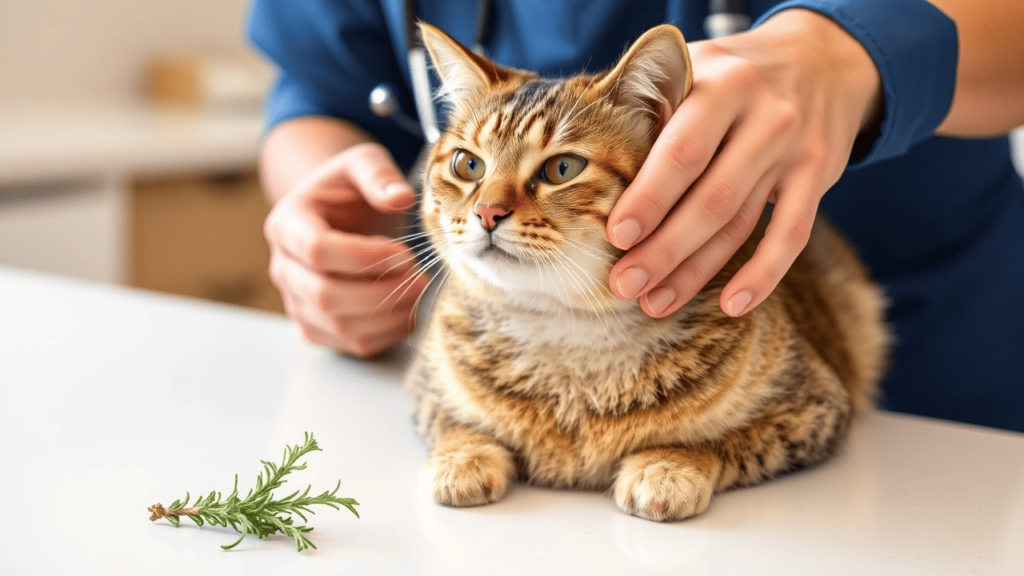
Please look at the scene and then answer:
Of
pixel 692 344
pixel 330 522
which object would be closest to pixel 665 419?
pixel 692 344

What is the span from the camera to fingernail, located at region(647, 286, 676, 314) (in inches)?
30.0

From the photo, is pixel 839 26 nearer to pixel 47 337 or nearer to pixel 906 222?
pixel 906 222

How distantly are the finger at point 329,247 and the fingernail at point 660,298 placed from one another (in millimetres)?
390

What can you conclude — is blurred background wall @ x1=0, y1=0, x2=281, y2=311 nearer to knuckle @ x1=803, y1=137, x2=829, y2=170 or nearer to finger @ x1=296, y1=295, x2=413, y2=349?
finger @ x1=296, y1=295, x2=413, y2=349

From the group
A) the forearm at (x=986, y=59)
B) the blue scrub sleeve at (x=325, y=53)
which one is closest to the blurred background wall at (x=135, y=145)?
the blue scrub sleeve at (x=325, y=53)

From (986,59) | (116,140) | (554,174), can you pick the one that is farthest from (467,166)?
(116,140)

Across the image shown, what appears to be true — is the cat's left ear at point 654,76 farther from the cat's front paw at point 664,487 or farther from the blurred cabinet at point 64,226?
the blurred cabinet at point 64,226

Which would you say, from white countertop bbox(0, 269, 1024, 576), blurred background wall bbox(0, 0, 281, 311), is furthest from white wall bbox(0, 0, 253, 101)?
white countertop bbox(0, 269, 1024, 576)

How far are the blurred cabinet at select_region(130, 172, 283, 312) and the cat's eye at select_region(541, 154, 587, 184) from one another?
2.24 meters

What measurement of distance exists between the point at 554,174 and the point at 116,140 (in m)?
2.32

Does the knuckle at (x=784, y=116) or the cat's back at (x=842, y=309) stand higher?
the knuckle at (x=784, y=116)

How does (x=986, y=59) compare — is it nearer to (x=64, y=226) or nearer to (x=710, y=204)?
(x=710, y=204)

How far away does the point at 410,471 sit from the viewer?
86 centimetres

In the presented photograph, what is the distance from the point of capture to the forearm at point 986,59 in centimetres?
88
